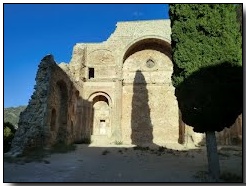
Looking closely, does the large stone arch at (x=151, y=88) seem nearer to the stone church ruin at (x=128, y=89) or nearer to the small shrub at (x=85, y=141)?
the stone church ruin at (x=128, y=89)

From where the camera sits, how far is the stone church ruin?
21.4 m

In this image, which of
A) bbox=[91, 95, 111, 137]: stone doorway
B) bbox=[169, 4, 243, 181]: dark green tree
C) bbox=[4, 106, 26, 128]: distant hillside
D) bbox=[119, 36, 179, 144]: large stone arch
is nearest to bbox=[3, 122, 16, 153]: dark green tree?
bbox=[169, 4, 243, 181]: dark green tree

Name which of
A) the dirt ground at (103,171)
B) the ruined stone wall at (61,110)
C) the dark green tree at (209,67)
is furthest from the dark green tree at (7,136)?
the dark green tree at (209,67)

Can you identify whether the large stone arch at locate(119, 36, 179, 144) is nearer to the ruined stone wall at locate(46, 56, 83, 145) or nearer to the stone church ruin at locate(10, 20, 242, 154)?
the stone church ruin at locate(10, 20, 242, 154)

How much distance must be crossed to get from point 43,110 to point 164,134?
11.0 metres

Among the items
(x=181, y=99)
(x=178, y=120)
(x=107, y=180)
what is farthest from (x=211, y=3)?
(x=178, y=120)

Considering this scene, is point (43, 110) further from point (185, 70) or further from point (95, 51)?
point (95, 51)

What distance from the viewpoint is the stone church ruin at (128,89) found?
21.4 metres

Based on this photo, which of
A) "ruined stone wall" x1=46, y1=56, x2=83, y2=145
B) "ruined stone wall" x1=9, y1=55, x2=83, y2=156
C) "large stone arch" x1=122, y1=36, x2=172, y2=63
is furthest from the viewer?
"large stone arch" x1=122, y1=36, x2=172, y2=63

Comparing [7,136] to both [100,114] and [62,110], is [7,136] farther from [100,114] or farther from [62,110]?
[100,114]

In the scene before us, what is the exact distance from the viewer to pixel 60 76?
52.7ft

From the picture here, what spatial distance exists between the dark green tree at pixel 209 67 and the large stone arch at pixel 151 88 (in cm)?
1255

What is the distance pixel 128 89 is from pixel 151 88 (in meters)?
1.77

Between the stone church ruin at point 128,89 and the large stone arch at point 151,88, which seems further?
the large stone arch at point 151,88
